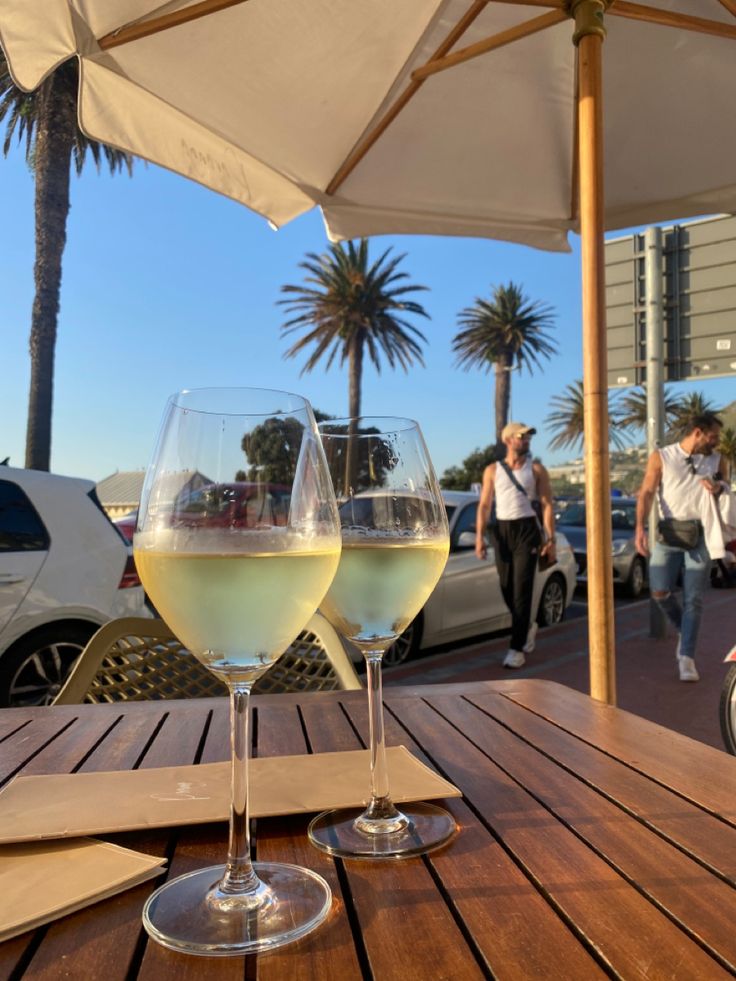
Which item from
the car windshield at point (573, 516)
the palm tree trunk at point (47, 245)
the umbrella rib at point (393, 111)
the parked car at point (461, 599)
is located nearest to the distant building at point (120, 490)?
the palm tree trunk at point (47, 245)

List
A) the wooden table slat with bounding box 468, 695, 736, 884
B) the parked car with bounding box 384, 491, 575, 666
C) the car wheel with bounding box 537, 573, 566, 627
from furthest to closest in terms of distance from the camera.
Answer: the car wheel with bounding box 537, 573, 566, 627 < the parked car with bounding box 384, 491, 575, 666 < the wooden table slat with bounding box 468, 695, 736, 884

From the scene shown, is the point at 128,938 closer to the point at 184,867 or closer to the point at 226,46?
the point at 184,867

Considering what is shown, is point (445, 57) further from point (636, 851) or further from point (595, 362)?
point (636, 851)

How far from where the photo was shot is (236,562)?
2.37ft

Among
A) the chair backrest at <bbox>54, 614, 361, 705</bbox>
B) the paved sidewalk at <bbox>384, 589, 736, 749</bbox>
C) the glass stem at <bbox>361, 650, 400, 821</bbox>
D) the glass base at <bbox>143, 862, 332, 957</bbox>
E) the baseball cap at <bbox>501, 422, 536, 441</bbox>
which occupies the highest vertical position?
the baseball cap at <bbox>501, 422, 536, 441</bbox>

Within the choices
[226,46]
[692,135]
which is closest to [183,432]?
[226,46]

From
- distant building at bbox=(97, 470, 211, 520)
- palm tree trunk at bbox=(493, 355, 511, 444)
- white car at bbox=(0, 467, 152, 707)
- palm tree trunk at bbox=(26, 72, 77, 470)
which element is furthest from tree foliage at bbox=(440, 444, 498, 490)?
white car at bbox=(0, 467, 152, 707)

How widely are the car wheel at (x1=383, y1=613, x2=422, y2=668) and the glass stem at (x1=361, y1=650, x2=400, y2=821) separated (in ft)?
18.2

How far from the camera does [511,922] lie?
27.4 inches

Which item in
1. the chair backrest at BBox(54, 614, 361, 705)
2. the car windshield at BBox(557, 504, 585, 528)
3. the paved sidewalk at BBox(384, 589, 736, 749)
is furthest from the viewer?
the car windshield at BBox(557, 504, 585, 528)

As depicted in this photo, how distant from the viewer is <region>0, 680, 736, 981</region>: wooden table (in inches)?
25.1

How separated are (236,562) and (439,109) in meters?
3.28

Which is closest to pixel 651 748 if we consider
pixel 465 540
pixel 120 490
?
pixel 465 540

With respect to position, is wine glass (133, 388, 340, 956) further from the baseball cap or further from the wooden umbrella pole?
the baseball cap
